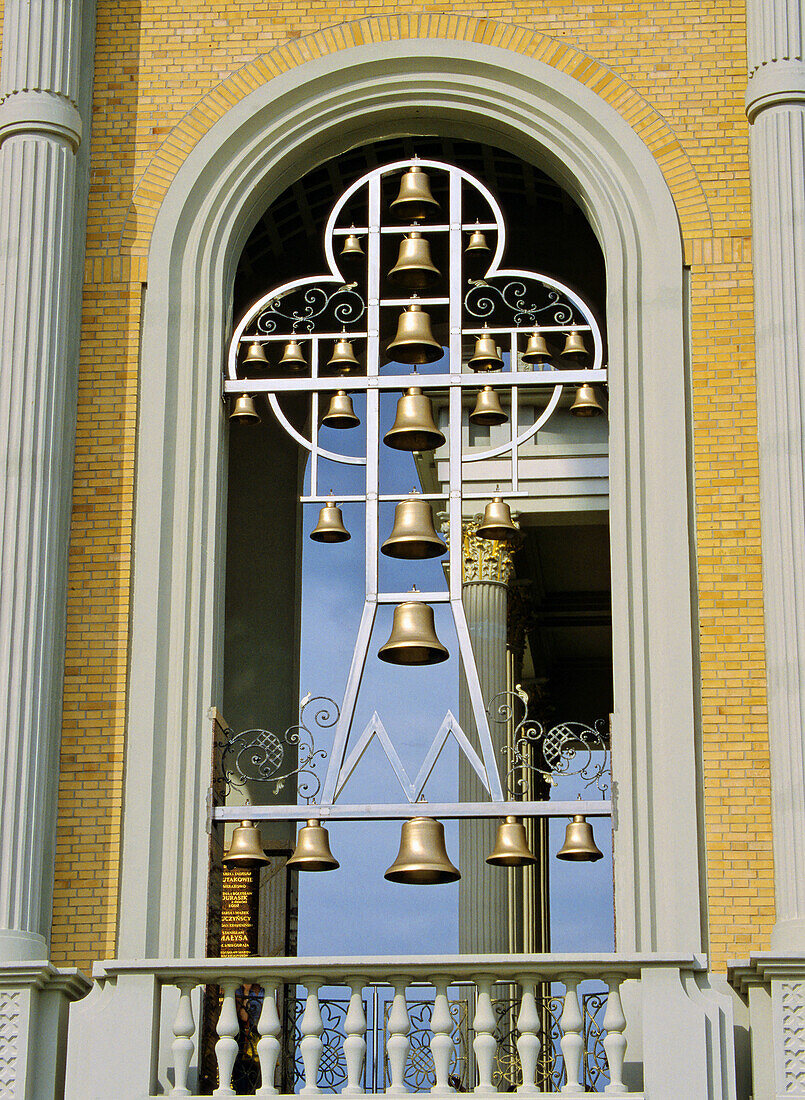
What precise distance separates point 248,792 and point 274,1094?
904cm

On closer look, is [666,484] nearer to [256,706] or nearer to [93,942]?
[93,942]

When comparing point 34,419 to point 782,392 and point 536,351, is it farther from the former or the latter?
point 782,392

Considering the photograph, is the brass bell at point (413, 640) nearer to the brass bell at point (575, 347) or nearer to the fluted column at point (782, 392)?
the fluted column at point (782, 392)

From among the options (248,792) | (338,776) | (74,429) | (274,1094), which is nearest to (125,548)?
(74,429)

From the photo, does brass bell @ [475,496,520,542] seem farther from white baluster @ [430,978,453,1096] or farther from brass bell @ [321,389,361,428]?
white baluster @ [430,978,453,1096]

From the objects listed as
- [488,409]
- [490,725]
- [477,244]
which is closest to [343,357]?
[488,409]

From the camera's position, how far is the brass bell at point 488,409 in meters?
15.7

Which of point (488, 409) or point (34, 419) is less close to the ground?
point (488, 409)

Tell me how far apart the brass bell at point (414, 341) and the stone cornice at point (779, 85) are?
2857 millimetres

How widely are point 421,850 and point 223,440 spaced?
357 cm

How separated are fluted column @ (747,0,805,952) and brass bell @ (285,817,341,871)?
9.76 ft

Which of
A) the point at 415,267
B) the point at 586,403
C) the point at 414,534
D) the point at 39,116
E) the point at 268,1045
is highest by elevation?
the point at 39,116

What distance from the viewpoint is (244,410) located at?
15.5m

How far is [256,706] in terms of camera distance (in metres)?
22.1
